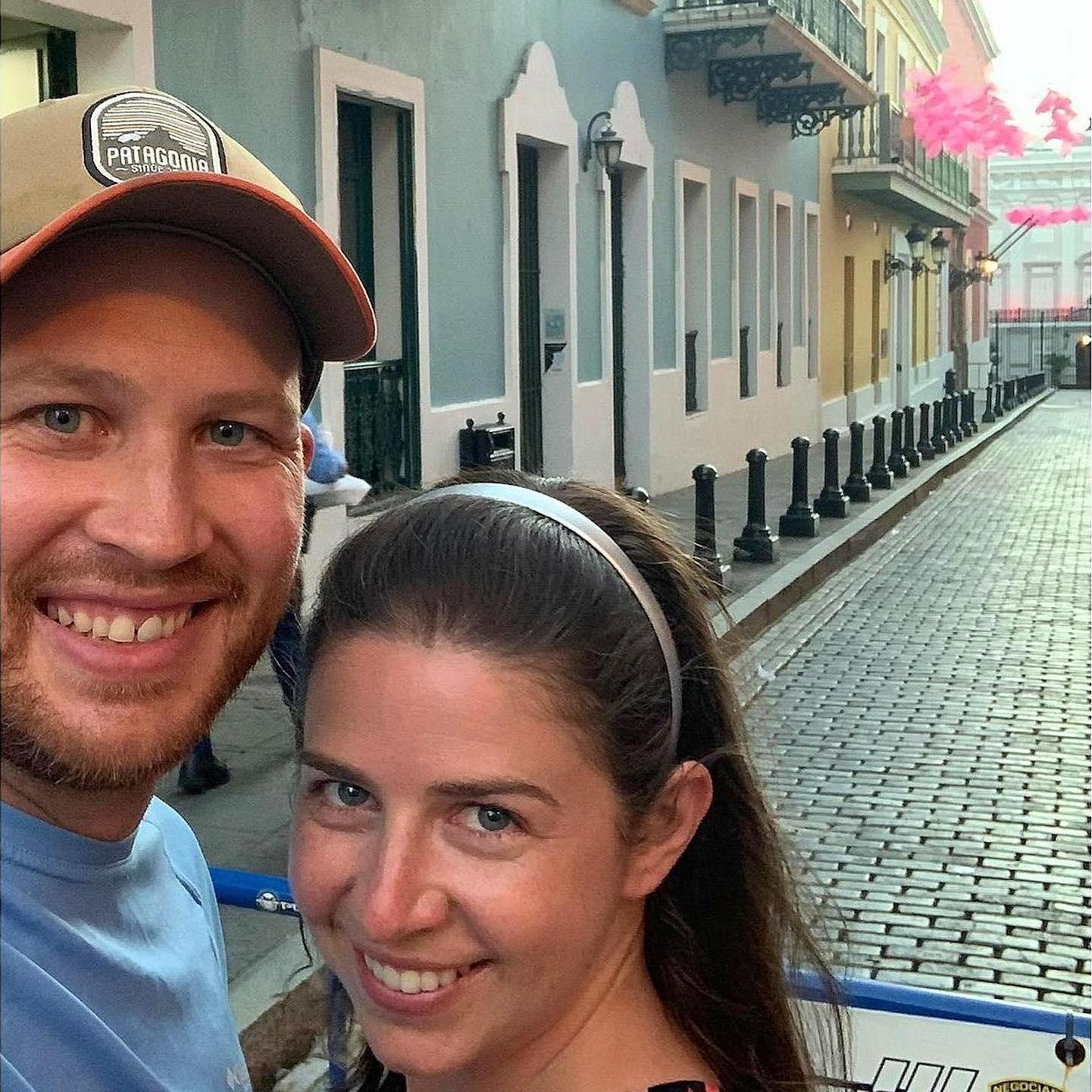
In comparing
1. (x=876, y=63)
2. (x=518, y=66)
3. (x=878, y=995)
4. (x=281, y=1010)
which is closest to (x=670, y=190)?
(x=518, y=66)

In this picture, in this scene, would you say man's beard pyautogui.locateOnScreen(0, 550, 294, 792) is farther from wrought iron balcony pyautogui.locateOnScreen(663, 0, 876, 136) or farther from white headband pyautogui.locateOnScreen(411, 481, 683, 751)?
wrought iron balcony pyautogui.locateOnScreen(663, 0, 876, 136)

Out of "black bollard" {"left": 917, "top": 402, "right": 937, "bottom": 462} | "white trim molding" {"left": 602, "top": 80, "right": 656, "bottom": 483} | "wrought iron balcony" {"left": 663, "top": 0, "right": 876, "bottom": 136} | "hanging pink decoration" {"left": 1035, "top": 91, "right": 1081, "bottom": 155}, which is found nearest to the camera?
"hanging pink decoration" {"left": 1035, "top": 91, "right": 1081, "bottom": 155}

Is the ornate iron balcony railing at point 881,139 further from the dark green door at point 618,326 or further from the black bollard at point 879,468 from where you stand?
the dark green door at point 618,326

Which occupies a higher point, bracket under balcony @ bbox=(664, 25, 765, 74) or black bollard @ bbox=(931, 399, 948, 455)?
bracket under balcony @ bbox=(664, 25, 765, 74)

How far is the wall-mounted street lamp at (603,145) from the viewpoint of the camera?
471 inches

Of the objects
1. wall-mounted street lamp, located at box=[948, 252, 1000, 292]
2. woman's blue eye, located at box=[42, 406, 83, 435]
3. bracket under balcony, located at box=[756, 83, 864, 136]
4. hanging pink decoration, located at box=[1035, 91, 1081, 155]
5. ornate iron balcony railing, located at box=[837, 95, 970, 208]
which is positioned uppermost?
ornate iron balcony railing, located at box=[837, 95, 970, 208]

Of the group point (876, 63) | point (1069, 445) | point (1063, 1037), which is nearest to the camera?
point (1063, 1037)

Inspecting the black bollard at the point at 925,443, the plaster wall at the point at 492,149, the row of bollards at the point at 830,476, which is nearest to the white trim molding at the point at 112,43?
the plaster wall at the point at 492,149

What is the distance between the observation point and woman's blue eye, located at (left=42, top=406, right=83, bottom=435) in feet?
3.45

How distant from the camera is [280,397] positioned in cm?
124

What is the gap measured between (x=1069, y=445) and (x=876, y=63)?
7663mm

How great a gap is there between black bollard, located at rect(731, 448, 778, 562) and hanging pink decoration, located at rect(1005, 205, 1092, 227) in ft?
10.8

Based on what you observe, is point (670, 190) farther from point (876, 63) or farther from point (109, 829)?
point (109, 829)

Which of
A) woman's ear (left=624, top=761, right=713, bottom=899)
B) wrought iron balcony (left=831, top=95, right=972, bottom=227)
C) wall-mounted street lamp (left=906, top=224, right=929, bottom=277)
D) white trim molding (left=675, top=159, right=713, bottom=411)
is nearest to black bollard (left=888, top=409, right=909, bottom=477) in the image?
white trim molding (left=675, top=159, right=713, bottom=411)
